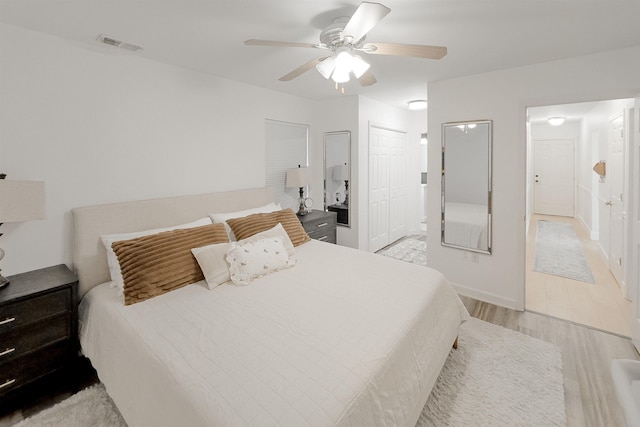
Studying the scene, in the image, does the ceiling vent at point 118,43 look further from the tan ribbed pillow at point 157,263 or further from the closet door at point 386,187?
the closet door at point 386,187

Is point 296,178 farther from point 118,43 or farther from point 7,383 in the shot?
point 7,383

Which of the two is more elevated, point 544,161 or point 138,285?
point 544,161

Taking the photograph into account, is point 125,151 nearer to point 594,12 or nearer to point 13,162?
point 13,162

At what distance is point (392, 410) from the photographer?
4.57ft

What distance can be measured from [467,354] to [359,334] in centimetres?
135

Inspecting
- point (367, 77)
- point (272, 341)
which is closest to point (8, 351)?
point (272, 341)

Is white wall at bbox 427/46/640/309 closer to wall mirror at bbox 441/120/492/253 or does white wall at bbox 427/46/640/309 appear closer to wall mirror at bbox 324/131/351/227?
wall mirror at bbox 441/120/492/253

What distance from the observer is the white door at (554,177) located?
7703 millimetres

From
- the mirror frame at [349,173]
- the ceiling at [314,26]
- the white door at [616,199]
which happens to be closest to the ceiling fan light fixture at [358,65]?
the ceiling at [314,26]

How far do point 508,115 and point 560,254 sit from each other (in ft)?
9.89

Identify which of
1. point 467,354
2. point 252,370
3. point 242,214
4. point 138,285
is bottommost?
point 467,354

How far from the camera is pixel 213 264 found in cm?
227

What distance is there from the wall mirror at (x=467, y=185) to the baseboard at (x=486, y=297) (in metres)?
0.47

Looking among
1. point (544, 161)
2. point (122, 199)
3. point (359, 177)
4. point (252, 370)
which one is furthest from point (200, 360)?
point (544, 161)
